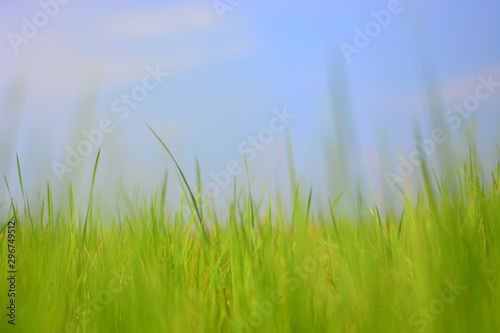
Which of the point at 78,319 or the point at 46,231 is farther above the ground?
the point at 46,231

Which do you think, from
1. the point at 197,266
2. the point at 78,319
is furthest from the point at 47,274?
the point at 197,266

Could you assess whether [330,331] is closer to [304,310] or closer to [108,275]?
[304,310]

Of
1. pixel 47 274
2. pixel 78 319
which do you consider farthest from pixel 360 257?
pixel 47 274

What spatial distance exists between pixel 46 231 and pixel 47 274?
1.08ft

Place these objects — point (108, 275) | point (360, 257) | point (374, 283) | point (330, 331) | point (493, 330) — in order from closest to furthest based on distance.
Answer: point (493, 330), point (330, 331), point (374, 283), point (360, 257), point (108, 275)

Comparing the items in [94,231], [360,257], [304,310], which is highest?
[94,231]

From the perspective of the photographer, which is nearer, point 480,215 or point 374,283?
point 374,283

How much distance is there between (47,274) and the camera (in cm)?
224

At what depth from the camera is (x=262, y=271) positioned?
1941 millimetres

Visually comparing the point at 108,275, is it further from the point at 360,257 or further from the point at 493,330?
the point at 493,330

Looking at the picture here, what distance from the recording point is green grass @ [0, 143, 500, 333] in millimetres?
1733

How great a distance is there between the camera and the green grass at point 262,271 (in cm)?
173

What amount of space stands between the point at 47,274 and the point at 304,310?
3.79 ft

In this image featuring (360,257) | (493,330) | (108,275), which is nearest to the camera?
(493,330)
